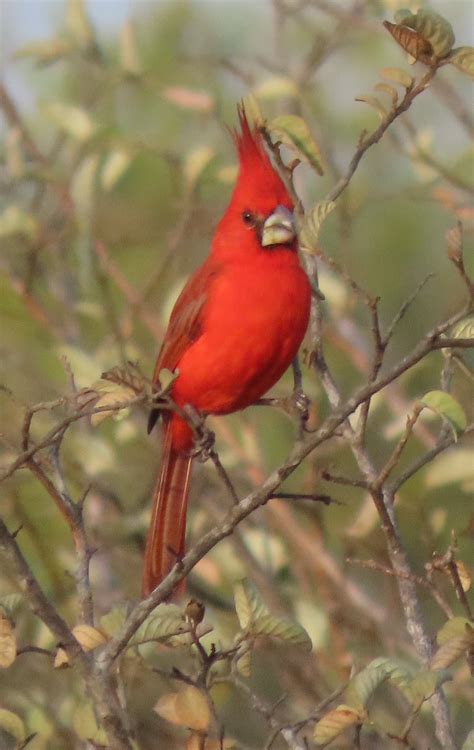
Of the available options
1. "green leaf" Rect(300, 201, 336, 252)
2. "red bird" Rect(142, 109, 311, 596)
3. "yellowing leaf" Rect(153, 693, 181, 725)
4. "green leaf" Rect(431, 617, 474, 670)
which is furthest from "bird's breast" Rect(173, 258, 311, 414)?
"green leaf" Rect(431, 617, 474, 670)

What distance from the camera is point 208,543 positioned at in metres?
1.76

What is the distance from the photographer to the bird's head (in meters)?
2.65

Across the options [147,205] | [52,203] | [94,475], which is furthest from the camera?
[52,203]

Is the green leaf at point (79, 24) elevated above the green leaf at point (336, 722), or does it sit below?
above

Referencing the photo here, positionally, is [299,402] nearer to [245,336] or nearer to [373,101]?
[245,336]

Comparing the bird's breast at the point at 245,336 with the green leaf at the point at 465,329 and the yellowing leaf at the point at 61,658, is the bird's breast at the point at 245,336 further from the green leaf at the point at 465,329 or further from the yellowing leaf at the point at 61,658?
the yellowing leaf at the point at 61,658

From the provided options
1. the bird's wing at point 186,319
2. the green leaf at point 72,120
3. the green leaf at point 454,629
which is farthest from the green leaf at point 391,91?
the green leaf at point 72,120

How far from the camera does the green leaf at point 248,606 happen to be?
5.72 feet

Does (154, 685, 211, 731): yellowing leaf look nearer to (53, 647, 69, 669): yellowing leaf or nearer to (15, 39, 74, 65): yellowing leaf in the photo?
(53, 647, 69, 669): yellowing leaf

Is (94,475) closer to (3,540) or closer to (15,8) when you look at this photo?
(3,540)

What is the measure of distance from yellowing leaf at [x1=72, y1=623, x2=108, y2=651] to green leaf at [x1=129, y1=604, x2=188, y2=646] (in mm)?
46

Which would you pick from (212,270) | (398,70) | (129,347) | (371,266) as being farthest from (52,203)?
(398,70)

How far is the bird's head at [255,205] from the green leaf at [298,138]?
724 millimetres

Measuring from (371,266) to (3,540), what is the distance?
349 cm
